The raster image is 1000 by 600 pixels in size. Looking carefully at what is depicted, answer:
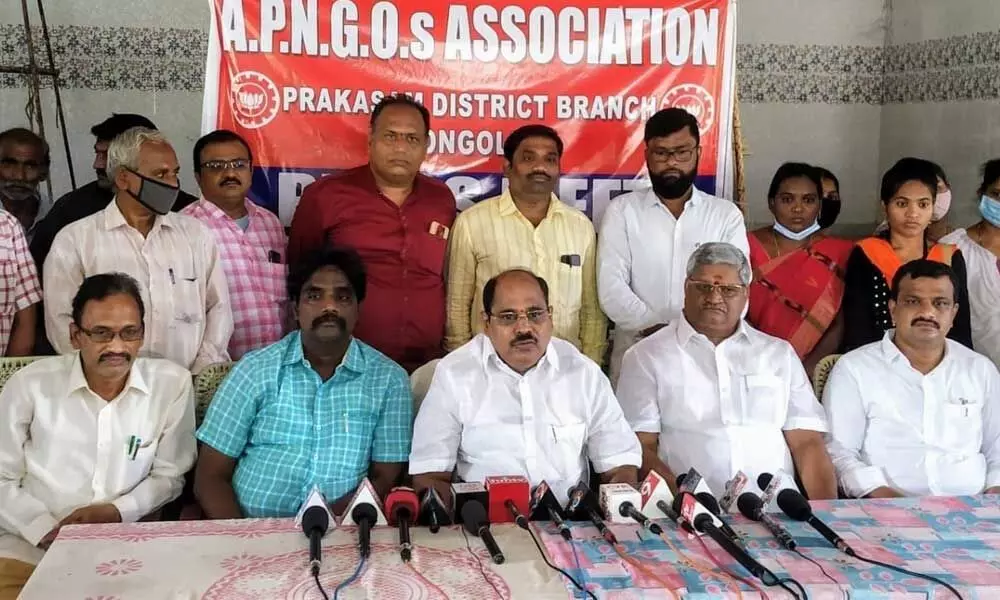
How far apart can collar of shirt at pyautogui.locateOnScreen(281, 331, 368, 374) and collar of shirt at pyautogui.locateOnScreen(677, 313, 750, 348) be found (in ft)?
3.15

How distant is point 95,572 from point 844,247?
2.91 m

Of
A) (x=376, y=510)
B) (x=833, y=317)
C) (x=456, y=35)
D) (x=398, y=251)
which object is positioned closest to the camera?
(x=376, y=510)

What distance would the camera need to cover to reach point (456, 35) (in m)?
3.79

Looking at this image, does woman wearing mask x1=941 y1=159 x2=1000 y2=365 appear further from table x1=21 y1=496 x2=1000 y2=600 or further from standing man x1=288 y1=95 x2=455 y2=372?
standing man x1=288 y1=95 x2=455 y2=372

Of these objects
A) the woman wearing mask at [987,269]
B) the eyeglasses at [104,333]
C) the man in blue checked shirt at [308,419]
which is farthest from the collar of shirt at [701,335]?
the eyeglasses at [104,333]

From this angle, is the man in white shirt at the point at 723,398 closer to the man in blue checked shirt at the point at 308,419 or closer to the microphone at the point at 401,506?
the man in blue checked shirt at the point at 308,419

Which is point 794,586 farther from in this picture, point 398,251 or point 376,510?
point 398,251

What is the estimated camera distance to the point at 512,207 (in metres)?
3.35

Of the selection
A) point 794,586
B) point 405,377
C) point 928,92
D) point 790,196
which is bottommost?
point 794,586

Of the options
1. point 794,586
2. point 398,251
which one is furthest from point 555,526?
point 398,251

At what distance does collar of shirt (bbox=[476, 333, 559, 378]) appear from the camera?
2.57m

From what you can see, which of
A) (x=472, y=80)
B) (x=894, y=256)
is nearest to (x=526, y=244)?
(x=472, y=80)

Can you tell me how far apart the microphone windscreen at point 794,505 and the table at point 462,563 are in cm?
3

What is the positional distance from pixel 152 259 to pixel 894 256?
8.58 ft
